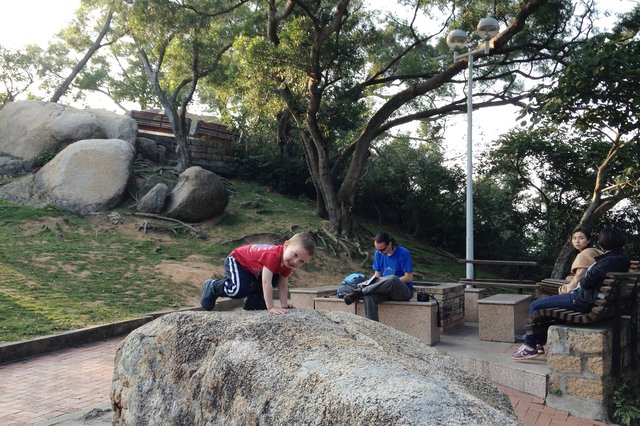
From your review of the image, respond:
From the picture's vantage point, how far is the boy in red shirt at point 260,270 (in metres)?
3.96

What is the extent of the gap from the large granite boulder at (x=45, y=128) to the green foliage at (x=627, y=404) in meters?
16.8

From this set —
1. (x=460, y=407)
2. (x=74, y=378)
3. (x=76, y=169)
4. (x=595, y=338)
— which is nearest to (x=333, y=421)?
(x=460, y=407)

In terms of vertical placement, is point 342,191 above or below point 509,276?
above

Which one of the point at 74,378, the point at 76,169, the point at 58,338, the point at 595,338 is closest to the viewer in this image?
the point at 595,338

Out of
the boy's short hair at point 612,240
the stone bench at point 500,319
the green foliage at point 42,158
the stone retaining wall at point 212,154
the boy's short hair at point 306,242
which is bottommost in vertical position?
the stone bench at point 500,319

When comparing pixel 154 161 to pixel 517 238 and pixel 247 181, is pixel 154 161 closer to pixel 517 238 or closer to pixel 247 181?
pixel 247 181

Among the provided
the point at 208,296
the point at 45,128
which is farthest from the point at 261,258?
the point at 45,128

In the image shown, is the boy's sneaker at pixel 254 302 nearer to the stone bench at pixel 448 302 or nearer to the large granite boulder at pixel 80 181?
the stone bench at pixel 448 302

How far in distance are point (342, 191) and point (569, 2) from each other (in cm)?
751

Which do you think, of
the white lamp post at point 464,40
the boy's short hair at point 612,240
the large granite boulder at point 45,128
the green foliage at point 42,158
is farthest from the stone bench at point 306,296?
the large granite boulder at point 45,128

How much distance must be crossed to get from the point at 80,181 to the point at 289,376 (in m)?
14.6

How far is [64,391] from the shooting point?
5.48m

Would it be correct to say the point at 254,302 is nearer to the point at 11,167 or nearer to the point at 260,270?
the point at 260,270

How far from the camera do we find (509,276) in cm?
1889
